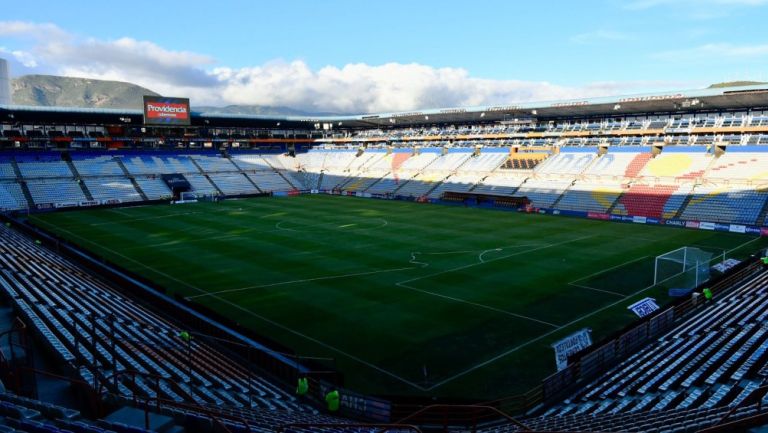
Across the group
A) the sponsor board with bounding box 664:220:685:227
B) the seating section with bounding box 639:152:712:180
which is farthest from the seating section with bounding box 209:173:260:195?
the sponsor board with bounding box 664:220:685:227

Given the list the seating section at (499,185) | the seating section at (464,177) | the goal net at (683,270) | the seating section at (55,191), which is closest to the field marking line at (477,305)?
the goal net at (683,270)

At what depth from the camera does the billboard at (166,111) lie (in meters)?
68.2

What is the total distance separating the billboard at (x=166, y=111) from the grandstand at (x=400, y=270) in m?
8.59

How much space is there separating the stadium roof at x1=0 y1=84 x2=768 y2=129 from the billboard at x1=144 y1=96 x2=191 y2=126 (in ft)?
15.8

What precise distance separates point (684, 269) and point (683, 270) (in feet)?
0.86

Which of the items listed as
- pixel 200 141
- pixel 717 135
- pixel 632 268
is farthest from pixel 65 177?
pixel 717 135

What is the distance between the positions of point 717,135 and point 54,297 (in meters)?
64.5

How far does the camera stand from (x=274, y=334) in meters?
21.1

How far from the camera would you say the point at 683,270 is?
28.2 m

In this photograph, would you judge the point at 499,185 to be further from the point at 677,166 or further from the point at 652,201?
the point at 677,166

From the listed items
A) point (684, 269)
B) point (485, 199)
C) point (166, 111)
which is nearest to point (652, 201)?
point (485, 199)

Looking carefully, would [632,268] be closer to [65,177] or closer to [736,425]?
[736,425]

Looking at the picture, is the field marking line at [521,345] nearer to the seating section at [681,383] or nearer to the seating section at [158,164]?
the seating section at [681,383]

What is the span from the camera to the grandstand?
1268 centimetres
